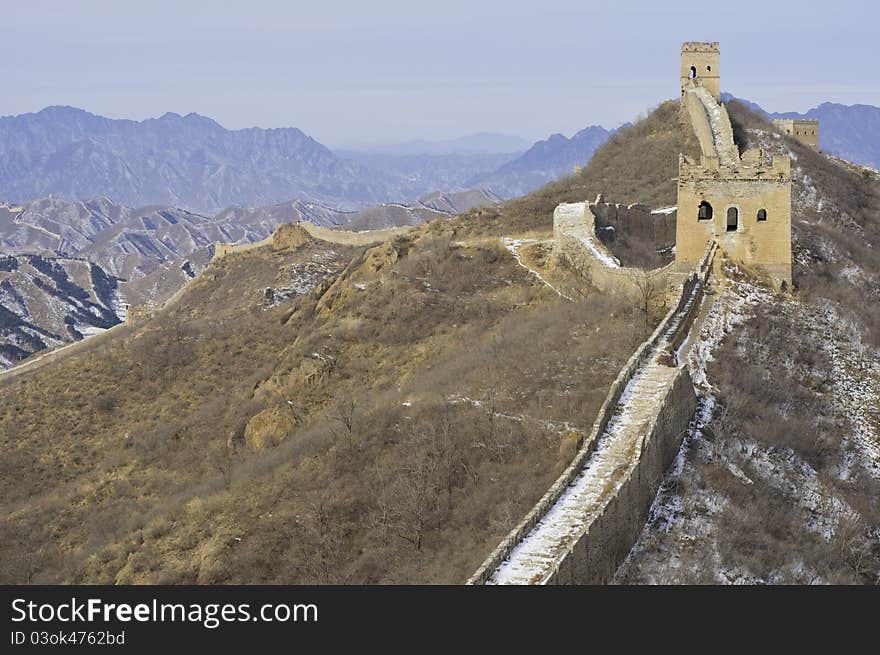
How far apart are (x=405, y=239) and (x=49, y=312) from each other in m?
101

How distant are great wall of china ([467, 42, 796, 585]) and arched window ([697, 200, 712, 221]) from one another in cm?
3

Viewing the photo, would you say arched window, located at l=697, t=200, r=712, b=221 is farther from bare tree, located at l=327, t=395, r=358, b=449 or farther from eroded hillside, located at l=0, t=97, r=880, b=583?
bare tree, located at l=327, t=395, r=358, b=449

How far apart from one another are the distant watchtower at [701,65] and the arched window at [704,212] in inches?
1229

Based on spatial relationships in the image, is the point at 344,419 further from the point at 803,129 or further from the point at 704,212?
the point at 803,129

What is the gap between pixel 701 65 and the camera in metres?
57.9

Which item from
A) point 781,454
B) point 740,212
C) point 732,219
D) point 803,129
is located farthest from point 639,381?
point 803,129

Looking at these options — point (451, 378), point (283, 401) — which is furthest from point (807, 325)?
point (283, 401)

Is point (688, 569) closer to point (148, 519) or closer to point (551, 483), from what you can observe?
point (551, 483)

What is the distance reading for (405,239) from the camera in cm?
4447

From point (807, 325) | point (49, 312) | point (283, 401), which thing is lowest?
point (49, 312)

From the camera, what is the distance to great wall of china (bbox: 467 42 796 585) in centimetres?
1418

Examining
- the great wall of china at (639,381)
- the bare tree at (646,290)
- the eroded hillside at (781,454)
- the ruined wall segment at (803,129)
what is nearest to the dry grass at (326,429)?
the bare tree at (646,290)

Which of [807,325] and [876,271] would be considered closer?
[807,325]

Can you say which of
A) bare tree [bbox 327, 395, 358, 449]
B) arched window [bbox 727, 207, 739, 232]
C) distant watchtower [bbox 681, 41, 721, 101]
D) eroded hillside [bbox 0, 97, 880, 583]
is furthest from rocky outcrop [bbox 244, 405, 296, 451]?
distant watchtower [bbox 681, 41, 721, 101]
